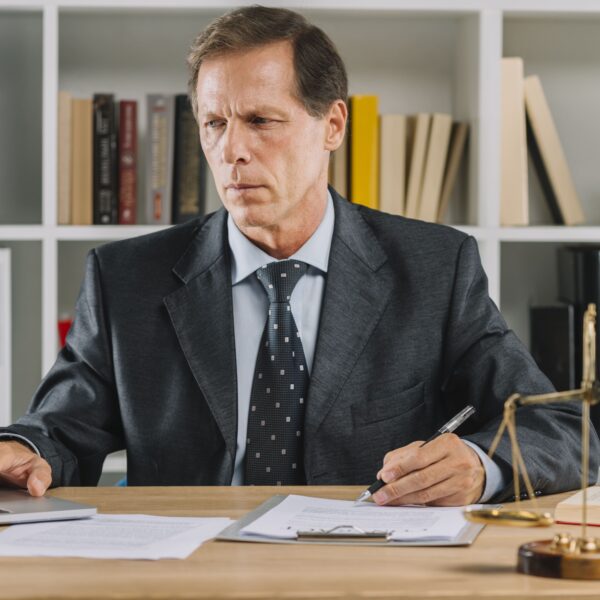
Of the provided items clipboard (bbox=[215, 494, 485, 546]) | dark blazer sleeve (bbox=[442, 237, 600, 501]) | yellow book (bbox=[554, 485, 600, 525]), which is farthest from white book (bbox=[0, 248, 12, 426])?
yellow book (bbox=[554, 485, 600, 525])

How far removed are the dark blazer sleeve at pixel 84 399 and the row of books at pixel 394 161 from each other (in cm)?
85

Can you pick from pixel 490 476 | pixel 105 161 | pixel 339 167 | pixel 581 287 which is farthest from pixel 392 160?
pixel 490 476

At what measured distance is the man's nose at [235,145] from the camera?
1720 millimetres

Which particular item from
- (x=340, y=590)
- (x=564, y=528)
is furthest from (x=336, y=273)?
(x=340, y=590)

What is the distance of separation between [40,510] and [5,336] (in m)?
1.32

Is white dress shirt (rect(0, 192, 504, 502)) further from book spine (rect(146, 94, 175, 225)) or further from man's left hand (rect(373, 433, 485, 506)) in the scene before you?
book spine (rect(146, 94, 175, 225))

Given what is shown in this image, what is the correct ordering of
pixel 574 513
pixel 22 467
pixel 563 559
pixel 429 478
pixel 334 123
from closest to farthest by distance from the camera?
pixel 563 559 → pixel 574 513 → pixel 429 478 → pixel 22 467 → pixel 334 123

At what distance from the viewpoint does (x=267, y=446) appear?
1696 millimetres

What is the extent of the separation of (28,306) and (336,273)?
121cm

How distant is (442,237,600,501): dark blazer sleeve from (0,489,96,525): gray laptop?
53cm

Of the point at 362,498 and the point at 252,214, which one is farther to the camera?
the point at 252,214

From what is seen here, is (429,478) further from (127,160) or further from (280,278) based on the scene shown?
(127,160)

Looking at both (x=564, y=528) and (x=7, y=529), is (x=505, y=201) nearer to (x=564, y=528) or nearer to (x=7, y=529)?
(x=564, y=528)

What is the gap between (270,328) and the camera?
1.76 metres
